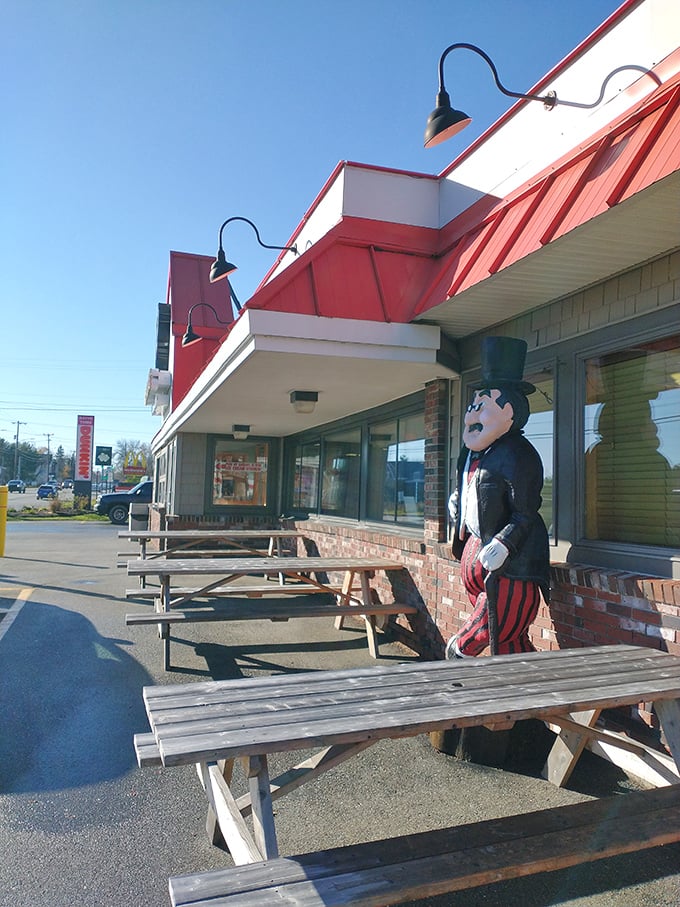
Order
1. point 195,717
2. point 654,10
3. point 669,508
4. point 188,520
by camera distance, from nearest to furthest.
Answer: point 195,717 < point 654,10 < point 669,508 < point 188,520

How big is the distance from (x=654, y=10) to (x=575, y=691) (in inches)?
133

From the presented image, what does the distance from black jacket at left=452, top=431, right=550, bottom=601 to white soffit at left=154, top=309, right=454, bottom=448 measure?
143 centimetres

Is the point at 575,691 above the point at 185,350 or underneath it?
underneath

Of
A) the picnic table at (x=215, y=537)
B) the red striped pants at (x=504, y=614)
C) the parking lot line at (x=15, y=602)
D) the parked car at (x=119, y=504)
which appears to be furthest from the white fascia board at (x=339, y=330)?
the parked car at (x=119, y=504)

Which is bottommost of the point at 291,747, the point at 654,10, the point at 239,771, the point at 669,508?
the point at 239,771

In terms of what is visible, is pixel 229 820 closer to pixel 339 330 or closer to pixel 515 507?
pixel 515 507

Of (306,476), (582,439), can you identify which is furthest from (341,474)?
(582,439)

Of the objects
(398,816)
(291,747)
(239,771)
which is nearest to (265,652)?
(239,771)

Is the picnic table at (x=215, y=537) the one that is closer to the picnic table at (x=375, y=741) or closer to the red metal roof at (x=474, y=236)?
the red metal roof at (x=474, y=236)

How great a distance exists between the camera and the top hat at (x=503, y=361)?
4.15 m

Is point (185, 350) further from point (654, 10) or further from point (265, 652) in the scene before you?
point (654, 10)

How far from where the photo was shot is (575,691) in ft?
8.76

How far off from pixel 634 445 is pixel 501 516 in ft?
2.97

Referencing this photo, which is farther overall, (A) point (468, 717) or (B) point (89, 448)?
(B) point (89, 448)
